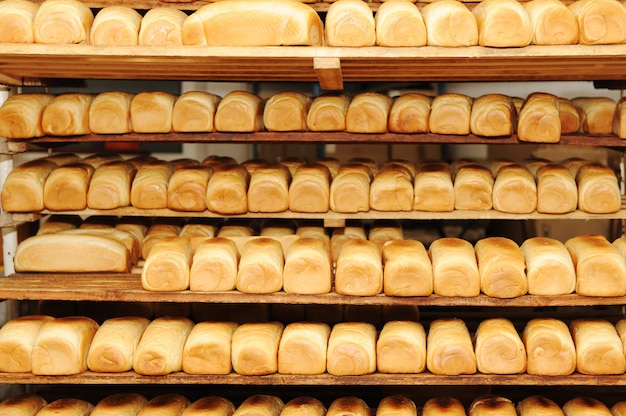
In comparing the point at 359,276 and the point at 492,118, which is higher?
the point at 492,118

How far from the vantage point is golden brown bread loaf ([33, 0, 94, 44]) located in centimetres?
269

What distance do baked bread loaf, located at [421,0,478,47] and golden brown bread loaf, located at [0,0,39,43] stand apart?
5.31ft

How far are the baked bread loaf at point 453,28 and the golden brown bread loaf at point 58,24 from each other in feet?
4.66

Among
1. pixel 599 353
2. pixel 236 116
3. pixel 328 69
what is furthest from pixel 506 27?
pixel 599 353

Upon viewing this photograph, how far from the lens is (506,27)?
2.56m

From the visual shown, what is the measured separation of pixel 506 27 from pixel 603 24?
371 mm

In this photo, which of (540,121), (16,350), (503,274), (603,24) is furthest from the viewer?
(540,121)

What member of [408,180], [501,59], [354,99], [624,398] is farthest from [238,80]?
[624,398]

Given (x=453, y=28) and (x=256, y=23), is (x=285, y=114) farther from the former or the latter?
(x=453, y=28)

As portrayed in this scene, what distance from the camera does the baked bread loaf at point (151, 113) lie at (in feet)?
9.95

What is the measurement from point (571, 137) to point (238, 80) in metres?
1.58

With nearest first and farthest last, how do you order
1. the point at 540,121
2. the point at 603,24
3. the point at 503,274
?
the point at 603,24 → the point at 503,274 → the point at 540,121

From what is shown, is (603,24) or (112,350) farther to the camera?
(112,350)

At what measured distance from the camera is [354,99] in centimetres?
306
